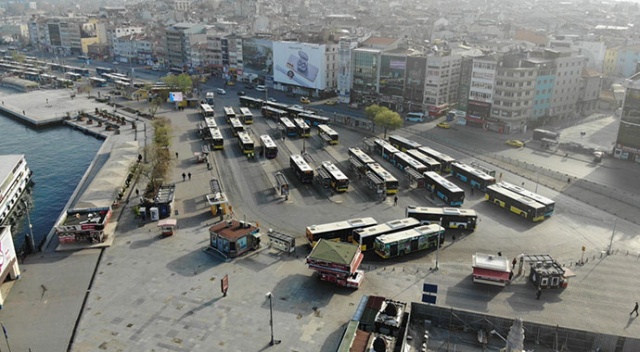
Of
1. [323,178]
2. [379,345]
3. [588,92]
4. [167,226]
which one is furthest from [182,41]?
[379,345]

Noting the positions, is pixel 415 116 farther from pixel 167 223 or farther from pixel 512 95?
pixel 167 223

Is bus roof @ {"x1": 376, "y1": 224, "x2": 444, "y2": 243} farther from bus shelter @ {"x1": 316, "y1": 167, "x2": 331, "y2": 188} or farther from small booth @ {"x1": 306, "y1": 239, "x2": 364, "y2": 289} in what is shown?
bus shelter @ {"x1": 316, "y1": 167, "x2": 331, "y2": 188}

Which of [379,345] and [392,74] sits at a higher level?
[392,74]

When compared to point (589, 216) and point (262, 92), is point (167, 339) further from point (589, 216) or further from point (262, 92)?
point (262, 92)

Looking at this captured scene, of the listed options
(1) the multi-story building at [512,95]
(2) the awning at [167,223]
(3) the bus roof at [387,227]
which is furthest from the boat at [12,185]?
(1) the multi-story building at [512,95]

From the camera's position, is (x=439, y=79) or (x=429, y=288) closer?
(x=429, y=288)

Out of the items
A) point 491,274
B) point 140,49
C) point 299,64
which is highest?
point 299,64

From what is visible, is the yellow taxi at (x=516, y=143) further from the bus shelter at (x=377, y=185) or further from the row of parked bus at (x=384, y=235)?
the row of parked bus at (x=384, y=235)
